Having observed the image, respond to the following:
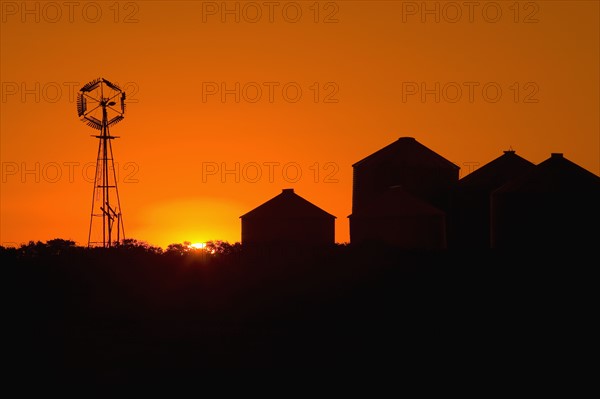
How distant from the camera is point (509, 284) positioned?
6378 centimetres

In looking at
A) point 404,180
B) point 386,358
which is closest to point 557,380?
point 386,358

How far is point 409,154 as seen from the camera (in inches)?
3100

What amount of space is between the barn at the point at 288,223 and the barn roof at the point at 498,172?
26.9 feet

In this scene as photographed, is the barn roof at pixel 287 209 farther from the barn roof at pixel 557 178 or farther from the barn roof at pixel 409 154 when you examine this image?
the barn roof at pixel 557 178

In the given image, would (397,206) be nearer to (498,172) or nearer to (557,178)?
(498,172)

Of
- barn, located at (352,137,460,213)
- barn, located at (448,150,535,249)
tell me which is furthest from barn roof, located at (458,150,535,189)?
barn, located at (352,137,460,213)

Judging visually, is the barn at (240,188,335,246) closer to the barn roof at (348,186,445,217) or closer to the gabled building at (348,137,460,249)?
the gabled building at (348,137,460,249)

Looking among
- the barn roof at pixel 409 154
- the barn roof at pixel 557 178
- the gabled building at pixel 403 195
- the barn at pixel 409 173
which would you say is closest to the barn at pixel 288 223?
the gabled building at pixel 403 195

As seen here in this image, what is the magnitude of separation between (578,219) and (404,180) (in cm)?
1166

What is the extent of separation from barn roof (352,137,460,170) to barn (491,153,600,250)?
26.4 ft

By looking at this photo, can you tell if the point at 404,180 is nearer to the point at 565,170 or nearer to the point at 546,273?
the point at 565,170

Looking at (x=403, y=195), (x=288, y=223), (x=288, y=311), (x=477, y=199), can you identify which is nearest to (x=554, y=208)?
(x=477, y=199)

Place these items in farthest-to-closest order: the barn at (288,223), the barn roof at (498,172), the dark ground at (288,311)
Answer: the barn roof at (498,172), the barn at (288,223), the dark ground at (288,311)

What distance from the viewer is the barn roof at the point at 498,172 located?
7762cm
